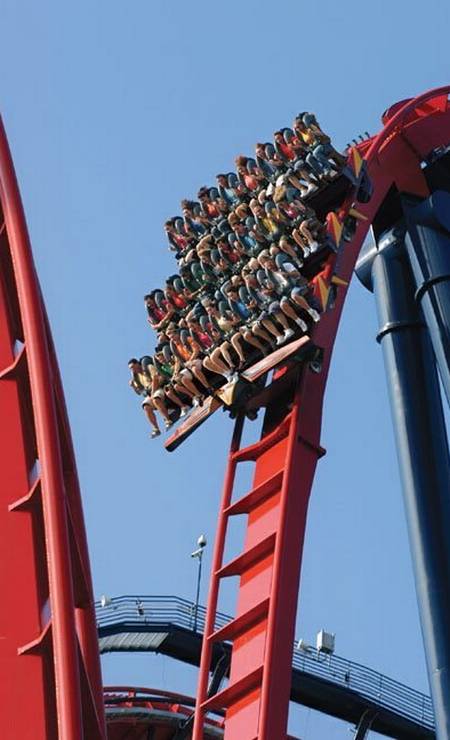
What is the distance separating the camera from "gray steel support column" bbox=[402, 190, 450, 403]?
1892 cm

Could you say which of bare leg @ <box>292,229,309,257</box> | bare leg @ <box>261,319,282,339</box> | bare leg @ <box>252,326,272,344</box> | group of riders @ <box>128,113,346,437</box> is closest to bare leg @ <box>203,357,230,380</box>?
group of riders @ <box>128,113,346,437</box>

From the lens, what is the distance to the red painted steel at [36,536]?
1196 cm

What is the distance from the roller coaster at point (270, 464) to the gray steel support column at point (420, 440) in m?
0.02

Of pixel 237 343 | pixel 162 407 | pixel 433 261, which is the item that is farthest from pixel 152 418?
pixel 433 261

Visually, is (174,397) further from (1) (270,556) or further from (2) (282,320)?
(1) (270,556)

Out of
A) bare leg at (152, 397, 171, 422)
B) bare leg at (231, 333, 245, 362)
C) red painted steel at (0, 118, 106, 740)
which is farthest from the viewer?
bare leg at (152, 397, 171, 422)

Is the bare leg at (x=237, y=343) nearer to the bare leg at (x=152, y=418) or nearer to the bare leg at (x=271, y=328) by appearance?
the bare leg at (x=271, y=328)

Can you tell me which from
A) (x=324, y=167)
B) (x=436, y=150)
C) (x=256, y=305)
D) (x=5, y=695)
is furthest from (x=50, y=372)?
(x=436, y=150)

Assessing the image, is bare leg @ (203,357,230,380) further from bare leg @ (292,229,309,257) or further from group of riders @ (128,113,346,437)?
bare leg @ (292,229,309,257)

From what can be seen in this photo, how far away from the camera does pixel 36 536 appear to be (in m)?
12.8

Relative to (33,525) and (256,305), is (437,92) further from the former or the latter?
(33,525)

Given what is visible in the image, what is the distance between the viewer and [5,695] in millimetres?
12039

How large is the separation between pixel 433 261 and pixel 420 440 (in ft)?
8.16

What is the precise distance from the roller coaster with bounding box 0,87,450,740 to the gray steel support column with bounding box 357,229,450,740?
18mm
